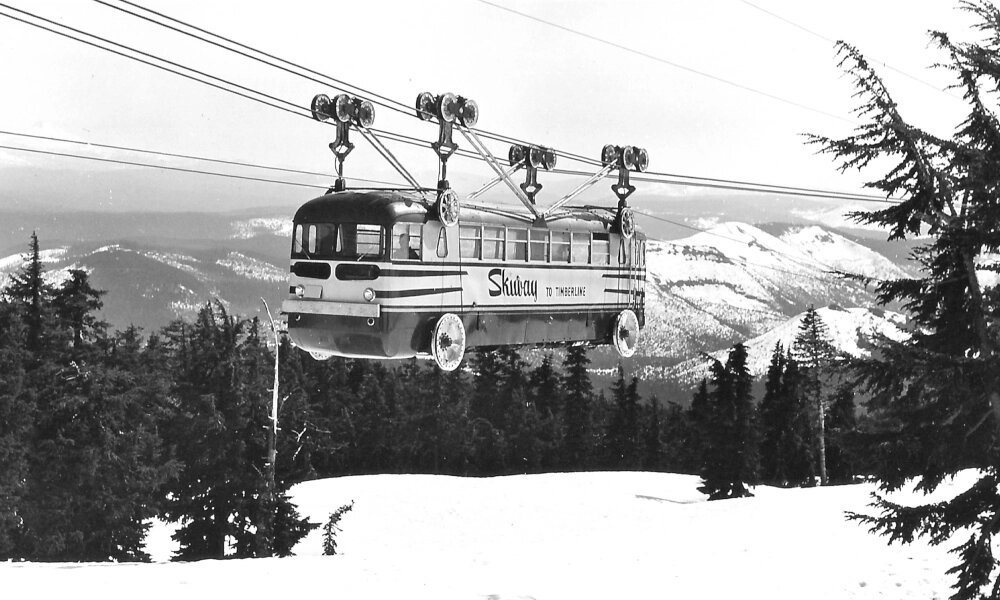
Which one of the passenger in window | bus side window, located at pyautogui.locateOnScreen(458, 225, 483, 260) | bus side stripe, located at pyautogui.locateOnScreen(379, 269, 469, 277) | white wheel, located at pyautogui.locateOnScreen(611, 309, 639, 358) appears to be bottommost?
white wheel, located at pyautogui.locateOnScreen(611, 309, 639, 358)

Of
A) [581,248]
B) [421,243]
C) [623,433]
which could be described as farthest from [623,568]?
[623,433]

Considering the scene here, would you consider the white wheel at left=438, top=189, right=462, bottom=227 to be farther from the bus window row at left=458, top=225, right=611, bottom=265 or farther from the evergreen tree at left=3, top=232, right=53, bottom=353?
the evergreen tree at left=3, top=232, right=53, bottom=353

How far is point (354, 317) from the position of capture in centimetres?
1547

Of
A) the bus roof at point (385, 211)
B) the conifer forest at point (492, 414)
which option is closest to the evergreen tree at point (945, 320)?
the conifer forest at point (492, 414)

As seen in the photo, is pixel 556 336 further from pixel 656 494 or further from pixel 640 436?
pixel 640 436

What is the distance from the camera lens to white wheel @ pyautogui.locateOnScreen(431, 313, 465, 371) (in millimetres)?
16000

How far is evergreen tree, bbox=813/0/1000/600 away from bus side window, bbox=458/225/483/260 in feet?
20.4

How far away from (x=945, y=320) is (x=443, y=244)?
852cm

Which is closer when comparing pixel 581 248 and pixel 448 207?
pixel 448 207

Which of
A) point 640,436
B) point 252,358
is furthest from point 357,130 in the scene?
point 640,436

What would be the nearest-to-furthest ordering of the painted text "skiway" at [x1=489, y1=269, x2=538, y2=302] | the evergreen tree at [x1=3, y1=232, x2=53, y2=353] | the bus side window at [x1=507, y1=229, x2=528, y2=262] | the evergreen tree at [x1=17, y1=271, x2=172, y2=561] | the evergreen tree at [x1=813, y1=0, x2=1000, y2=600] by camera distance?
the evergreen tree at [x1=813, y1=0, x2=1000, y2=600], the painted text "skiway" at [x1=489, y1=269, x2=538, y2=302], the bus side window at [x1=507, y1=229, x2=528, y2=262], the evergreen tree at [x1=17, y1=271, x2=172, y2=561], the evergreen tree at [x1=3, y1=232, x2=53, y2=353]

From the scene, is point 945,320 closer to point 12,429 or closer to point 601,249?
point 601,249

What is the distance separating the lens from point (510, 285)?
699 inches

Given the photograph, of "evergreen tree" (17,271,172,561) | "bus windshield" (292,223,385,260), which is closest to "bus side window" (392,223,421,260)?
"bus windshield" (292,223,385,260)
